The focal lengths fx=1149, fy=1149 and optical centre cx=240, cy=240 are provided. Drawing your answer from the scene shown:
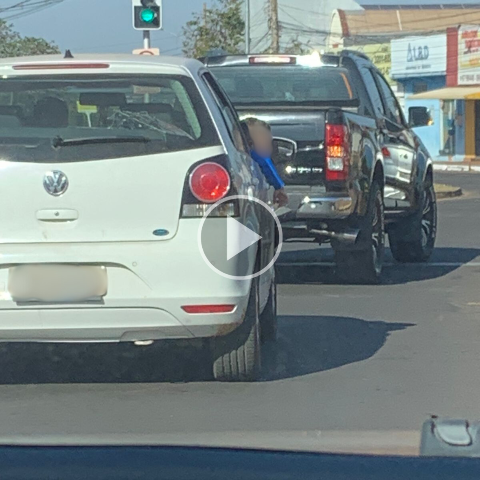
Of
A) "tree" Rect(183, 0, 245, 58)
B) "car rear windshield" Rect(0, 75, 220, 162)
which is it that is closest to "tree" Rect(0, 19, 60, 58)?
"tree" Rect(183, 0, 245, 58)

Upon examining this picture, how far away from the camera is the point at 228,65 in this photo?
427 inches

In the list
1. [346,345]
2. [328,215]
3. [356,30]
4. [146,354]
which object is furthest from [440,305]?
[356,30]

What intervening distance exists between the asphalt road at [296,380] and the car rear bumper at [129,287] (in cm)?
44

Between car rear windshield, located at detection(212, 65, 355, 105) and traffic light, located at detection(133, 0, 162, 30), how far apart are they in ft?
18.8

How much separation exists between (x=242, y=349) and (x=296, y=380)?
1.56 feet

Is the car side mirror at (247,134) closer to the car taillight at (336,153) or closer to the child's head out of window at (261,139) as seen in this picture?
the child's head out of window at (261,139)

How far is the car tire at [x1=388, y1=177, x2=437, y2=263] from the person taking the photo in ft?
38.1

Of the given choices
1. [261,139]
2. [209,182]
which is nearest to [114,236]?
[209,182]

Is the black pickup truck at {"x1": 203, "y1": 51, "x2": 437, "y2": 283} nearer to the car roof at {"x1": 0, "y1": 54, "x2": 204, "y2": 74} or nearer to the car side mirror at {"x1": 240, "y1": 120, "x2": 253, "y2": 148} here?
the car side mirror at {"x1": 240, "y1": 120, "x2": 253, "y2": 148}

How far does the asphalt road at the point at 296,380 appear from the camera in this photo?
5406 mm

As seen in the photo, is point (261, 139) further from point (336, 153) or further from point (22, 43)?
point (22, 43)

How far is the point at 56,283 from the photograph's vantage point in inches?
215

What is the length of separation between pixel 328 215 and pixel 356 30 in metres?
58.2

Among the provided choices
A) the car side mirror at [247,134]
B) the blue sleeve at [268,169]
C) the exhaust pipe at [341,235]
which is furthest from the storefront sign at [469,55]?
the car side mirror at [247,134]
